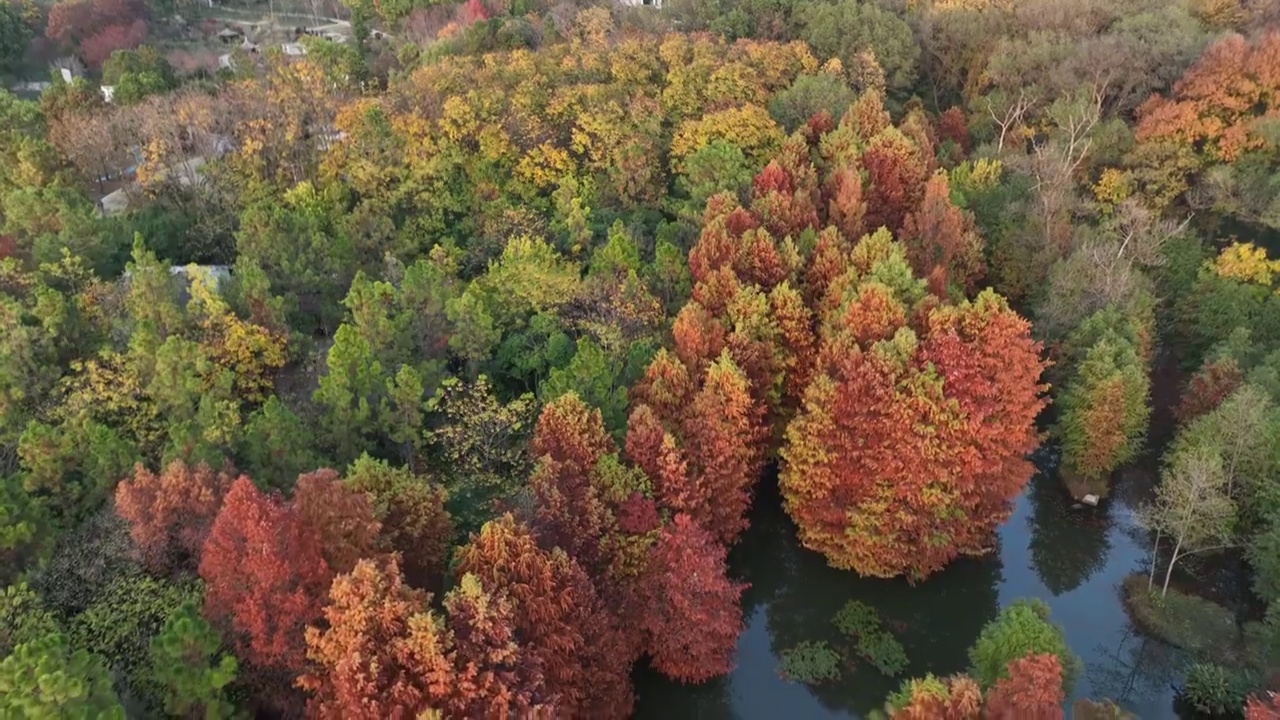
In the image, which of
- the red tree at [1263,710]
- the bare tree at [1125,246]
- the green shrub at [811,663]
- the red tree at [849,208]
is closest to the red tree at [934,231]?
the red tree at [849,208]

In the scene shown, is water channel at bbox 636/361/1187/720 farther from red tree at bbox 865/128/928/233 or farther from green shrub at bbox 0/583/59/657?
green shrub at bbox 0/583/59/657

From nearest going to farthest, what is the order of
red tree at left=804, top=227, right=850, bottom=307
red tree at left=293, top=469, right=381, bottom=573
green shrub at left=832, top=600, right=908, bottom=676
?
red tree at left=293, top=469, right=381, bottom=573
green shrub at left=832, top=600, right=908, bottom=676
red tree at left=804, top=227, right=850, bottom=307

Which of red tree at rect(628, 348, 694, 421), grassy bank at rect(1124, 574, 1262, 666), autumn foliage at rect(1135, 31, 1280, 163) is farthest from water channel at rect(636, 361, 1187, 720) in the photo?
autumn foliage at rect(1135, 31, 1280, 163)

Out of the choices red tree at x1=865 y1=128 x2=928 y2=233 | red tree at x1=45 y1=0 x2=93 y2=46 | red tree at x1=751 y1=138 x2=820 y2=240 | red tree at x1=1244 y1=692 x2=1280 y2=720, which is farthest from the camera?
red tree at x1=45 y1=0 x2=93 y2=46

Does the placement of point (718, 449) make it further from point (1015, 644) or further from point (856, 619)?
point (1015, 644)

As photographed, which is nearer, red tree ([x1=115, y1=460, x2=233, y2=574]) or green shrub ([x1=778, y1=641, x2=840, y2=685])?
red tree ([x1=115, y1=460, x2=233, y2=574])

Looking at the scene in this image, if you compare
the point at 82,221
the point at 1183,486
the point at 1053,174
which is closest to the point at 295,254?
the point at 82,221
